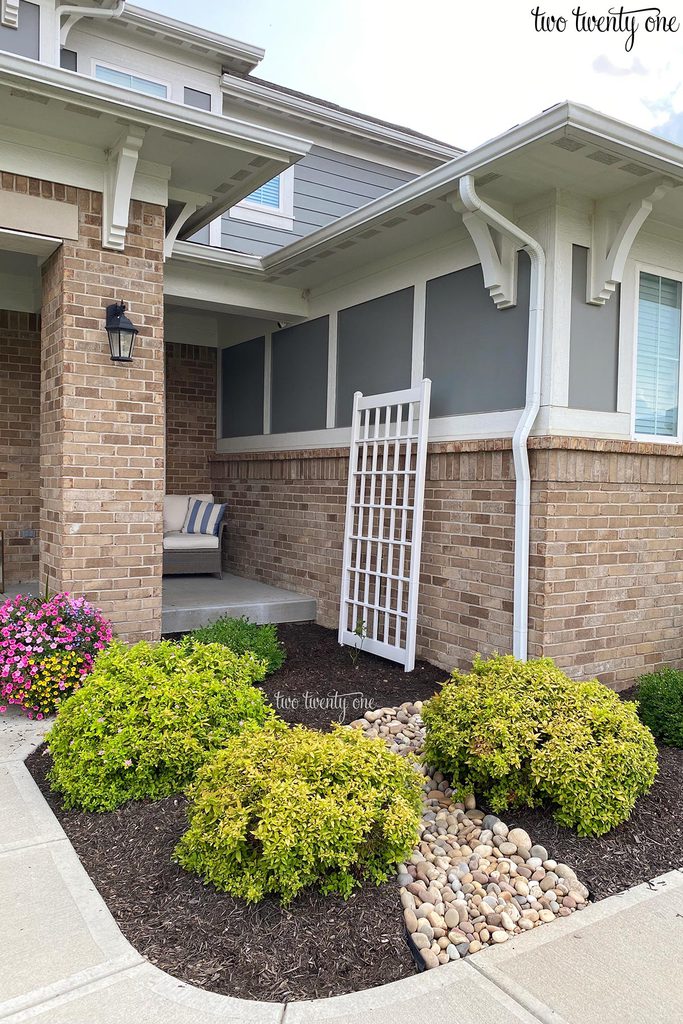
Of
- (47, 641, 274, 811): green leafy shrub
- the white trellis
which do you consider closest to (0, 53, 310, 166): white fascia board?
the white trellis

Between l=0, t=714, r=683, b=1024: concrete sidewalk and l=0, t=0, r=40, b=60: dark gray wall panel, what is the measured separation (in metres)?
5.92

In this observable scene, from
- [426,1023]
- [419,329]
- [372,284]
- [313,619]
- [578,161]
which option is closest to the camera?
[426,1023]

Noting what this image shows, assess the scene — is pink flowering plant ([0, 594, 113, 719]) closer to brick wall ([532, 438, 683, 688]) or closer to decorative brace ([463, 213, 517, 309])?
brick wall ([532, 438, 683, 688])

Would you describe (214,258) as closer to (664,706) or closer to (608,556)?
(608,556)

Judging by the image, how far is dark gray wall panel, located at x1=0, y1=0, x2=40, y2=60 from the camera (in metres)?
5.57

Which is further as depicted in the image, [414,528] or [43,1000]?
[414,528]

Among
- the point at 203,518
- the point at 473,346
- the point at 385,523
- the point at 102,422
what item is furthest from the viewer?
the point at 203,518

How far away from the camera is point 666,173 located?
3.92 meters

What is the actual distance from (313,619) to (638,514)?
2897 mm

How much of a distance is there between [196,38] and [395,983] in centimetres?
740

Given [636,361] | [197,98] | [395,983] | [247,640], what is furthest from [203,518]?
[395,983]

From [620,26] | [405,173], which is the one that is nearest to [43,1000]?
[620,26]

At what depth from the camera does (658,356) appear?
4801 millimetres

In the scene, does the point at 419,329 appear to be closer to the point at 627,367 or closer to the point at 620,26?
the point at 627,367
